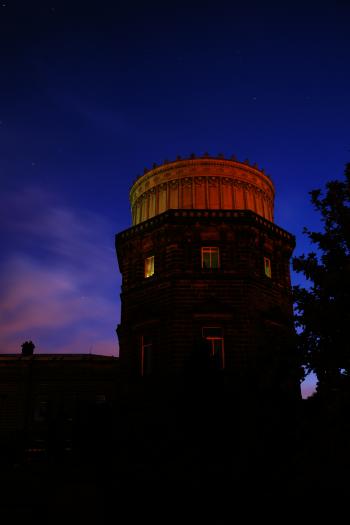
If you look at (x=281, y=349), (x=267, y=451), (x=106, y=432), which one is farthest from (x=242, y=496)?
(x=106, y=432)

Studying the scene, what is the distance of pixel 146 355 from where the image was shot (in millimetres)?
24953

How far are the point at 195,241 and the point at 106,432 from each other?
441 inches

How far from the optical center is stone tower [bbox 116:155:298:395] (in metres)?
23.7

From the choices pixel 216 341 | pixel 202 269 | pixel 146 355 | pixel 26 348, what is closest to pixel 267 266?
pixel 202 269

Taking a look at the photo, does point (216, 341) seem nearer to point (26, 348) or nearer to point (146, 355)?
point (146, 355)

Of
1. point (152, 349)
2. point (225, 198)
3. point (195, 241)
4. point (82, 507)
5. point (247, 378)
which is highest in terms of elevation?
point (225, 198)

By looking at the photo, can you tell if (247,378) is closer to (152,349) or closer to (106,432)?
(152,349)

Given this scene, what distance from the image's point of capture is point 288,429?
1909 centimetres

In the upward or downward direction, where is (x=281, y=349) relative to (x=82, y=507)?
upward

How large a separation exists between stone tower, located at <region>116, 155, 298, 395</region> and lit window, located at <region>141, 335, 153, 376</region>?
0.18 ft

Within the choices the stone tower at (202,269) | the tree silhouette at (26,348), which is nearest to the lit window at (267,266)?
the stone tower at (202,269)

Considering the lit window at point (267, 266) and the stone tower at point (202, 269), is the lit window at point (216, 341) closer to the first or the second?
the stone tower at point (202, 269)

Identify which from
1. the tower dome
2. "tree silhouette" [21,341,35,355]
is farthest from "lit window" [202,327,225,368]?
"tree silhouette" [21,341,35,355]

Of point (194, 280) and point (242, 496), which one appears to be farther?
point (194, 280)
